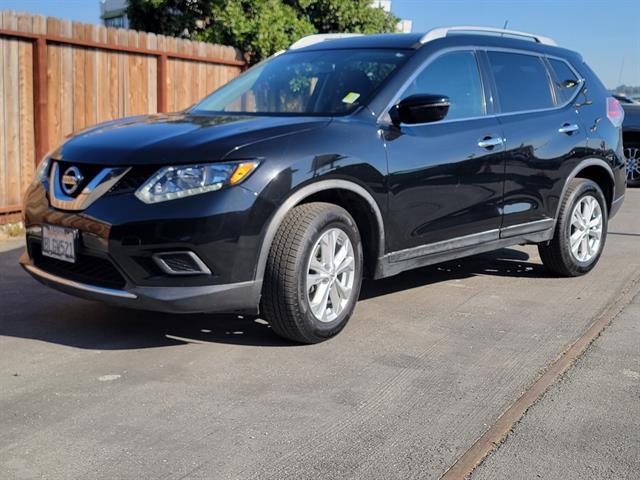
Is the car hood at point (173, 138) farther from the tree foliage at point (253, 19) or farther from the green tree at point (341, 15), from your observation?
the green tree at point (341, 15)

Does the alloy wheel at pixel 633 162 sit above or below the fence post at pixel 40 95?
below

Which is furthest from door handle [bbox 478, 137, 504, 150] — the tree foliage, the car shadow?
the tree foliage

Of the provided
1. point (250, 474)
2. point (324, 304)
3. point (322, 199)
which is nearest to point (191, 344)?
point (324, 304)

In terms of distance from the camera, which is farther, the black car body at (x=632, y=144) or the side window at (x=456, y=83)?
the black car body at (x=632, y=144)

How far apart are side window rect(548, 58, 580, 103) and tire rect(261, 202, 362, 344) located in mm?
2662

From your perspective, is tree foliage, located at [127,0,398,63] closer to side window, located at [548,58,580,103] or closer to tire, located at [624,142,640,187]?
tire, located at [624,142,640,187]

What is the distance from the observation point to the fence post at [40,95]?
28.1 feet

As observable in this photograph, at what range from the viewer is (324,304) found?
4.83 m

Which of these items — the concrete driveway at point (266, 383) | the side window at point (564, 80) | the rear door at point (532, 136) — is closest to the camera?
the concrete driveway at point (266, 383)

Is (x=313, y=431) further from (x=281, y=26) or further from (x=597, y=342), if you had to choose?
(x=281, y=26)

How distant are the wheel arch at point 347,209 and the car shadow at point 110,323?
70 centimetres

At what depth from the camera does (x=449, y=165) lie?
5.50 meters

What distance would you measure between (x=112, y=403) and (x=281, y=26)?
360 inches

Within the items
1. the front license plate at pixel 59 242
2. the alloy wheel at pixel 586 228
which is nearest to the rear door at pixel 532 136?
the alloy wheel at pixel 586 228
